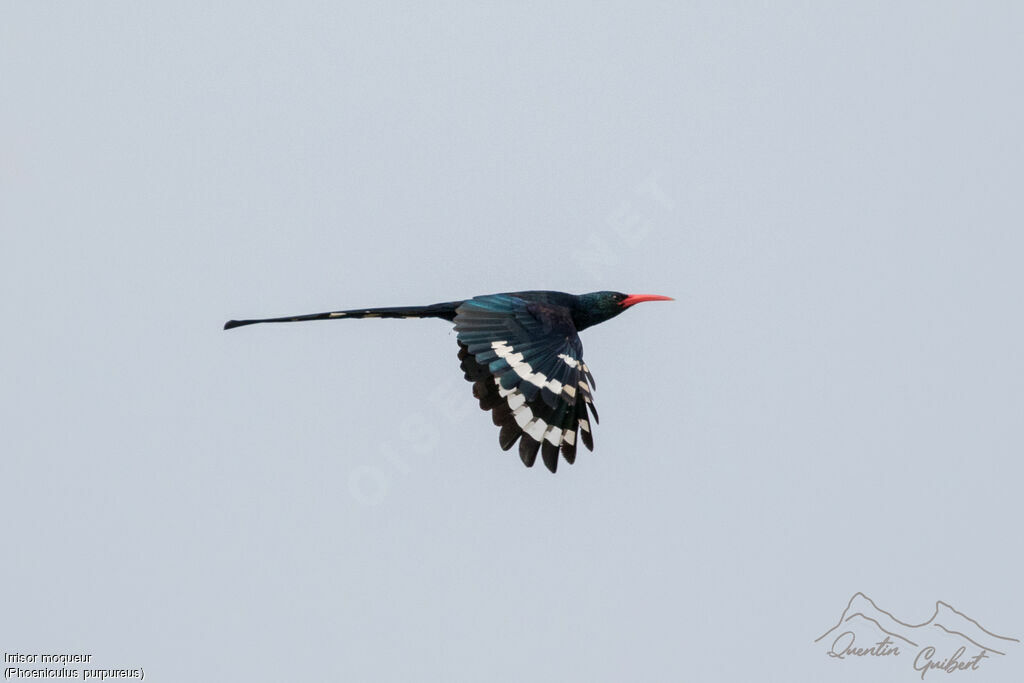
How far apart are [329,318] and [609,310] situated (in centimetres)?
257

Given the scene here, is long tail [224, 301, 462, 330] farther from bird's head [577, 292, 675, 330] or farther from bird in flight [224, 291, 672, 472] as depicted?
bird's head [577, 292, 675, 330]

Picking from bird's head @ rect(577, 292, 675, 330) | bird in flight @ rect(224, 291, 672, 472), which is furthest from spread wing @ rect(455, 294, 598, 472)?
bird's head @ rect(577, 292, 675, 330)

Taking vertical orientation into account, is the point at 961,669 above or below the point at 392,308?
below

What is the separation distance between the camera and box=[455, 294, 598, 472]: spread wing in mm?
10539

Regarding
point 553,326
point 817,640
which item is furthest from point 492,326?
point 817,640

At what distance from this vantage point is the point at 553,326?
1094 centimetres

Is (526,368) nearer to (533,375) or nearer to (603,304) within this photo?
(533,375)

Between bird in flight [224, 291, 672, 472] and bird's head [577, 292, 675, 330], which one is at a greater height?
bird's head [577, 292, 675, 330]

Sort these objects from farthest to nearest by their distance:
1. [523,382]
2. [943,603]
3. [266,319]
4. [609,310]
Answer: [943,603] < [609,310] < [266,319] < [523,382]

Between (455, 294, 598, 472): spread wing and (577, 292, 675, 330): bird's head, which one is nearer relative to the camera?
(455, 294, 598, 472): spread wing

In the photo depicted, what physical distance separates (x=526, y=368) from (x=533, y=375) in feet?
0.28

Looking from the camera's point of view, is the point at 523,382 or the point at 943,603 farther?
the point at 943,603

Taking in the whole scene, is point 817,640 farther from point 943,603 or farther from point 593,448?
point 593,448

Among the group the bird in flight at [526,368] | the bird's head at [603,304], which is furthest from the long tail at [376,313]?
the bird's head at [603,304]
